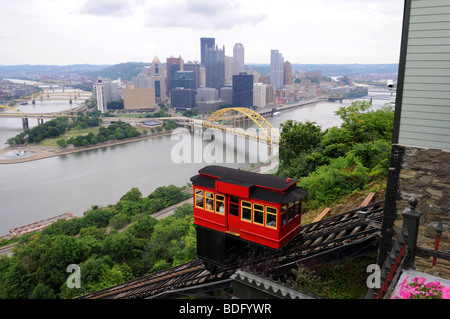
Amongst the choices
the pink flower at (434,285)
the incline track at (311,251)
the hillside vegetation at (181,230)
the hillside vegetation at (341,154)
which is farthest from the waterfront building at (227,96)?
the pink flower at (434,285)

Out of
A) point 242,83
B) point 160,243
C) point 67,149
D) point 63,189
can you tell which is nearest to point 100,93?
point 242,83

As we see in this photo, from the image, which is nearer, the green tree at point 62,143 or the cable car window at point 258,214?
the cable car window at point 258,214

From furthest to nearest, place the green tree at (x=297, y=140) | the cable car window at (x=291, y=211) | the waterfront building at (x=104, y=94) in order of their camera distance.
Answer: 1. the waterfront building at (x=104, y=94)
2. the green tree at (x=297, y=140)
3. the cable car window at (x=291, y=211)

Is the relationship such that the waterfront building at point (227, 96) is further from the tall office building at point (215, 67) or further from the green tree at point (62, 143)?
the green tree at point (62, 143)

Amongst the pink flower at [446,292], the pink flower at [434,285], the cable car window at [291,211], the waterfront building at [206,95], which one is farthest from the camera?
the waterfront building at [206,95]

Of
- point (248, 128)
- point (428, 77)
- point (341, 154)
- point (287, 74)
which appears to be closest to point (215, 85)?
point (287, 74)

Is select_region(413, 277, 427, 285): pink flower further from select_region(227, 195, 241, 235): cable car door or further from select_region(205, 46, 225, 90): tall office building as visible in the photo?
select_region(205, 46, 225, 90): tall office building

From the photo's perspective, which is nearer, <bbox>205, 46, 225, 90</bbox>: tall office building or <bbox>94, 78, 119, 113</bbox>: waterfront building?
<bbox>94, 78, 119, 113</bbox>: waterfront building

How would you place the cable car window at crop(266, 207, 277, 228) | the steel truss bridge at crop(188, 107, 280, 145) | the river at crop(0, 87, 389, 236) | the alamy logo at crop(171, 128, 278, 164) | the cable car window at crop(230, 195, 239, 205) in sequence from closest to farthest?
the cable car window at crop(266, 207, 277, 228) → the cable car window at crop(230, 195, 239, 205) → the river at crop(0, 87, 389, 236) → the alamy logo at crop(171, 128, 278, 164) → the steel truss bridge at crop(188, 107, 280, 145)

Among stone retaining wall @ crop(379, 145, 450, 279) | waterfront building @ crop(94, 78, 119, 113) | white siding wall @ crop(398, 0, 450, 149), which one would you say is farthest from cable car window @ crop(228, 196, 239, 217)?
waterfront building @ crop(94, 78, 119, 113)
